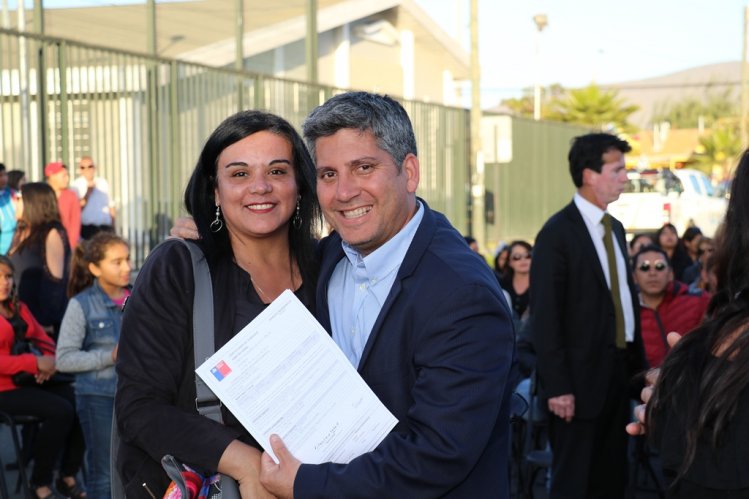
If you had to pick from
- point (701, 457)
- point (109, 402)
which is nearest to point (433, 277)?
point (701, 457)

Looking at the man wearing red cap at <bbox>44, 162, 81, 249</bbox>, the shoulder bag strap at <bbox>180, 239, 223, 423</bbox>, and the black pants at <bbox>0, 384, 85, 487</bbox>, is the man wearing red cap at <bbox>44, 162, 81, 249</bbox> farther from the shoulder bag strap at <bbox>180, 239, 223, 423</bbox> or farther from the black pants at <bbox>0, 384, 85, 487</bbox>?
the shoulder bag strap at <bbox>180, 239, 223, 423</bbox>

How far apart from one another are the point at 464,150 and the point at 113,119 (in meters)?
12.8

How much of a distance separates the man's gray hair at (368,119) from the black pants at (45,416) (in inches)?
189

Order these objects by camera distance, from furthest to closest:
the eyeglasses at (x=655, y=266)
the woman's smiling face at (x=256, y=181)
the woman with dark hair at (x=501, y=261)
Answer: the woman with dark hair at (x=501, y=261)
the eyeglasses at (x=655, y=266)
the woman's smiling face at (x=256, y=181)

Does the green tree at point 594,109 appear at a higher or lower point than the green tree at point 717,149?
higher

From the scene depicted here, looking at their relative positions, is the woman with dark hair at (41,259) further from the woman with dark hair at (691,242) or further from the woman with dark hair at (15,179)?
the woman with dark hair at (691,242)

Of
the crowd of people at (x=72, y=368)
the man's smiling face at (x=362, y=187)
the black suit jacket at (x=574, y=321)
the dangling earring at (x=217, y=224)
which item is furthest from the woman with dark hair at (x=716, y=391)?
the crowd of people at (x=72, y=368)

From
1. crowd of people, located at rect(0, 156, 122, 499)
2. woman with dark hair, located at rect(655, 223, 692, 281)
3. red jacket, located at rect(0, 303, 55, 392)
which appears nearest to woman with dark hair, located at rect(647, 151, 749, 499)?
crowd of people, located at rect(0, 156, 122, 499)

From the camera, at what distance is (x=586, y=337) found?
6.22m

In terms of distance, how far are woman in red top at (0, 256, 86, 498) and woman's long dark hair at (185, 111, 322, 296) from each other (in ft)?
13.4

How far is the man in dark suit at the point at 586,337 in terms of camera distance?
6219mm

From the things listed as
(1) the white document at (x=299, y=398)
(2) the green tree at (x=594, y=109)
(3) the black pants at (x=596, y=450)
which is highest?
(2) the green tree at (x=594, y=109)

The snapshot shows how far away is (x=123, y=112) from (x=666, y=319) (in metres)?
7.00

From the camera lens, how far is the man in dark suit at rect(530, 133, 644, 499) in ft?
20.4
